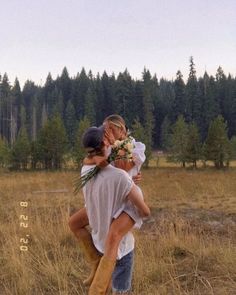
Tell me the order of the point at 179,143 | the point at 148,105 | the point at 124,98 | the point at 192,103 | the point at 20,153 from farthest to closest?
the point at 124,98 < the point at 192,103 < the point at 148,105 < the point at 179,143 < the point at 20,153

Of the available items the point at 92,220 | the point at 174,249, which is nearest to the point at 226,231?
the point at 174,249

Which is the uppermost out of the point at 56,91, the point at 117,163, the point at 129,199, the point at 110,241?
the point at 56,91

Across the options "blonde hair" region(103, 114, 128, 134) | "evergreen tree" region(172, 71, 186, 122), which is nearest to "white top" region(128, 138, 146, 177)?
"blonde hair" region(103, 114, 128, 134)

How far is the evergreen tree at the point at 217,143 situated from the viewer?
3722 cm

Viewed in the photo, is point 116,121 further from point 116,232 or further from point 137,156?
point 116,232

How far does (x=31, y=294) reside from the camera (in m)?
4.30

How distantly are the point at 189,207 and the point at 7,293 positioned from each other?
791 centimetres

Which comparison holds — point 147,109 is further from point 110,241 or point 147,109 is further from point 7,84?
point 110,241

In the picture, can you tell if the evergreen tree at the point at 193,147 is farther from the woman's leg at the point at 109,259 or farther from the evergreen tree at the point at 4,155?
the woman's leg at the point at 109,259

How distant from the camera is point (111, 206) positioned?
301cm

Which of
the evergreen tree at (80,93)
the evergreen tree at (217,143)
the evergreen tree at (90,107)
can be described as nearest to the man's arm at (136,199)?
the evergreen tree at (217,143)

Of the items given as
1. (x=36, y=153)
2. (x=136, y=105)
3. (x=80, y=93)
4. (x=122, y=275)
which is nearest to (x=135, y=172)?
(x=122, y=275)

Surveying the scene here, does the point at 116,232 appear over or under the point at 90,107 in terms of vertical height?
under

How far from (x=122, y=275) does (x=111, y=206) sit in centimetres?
51
